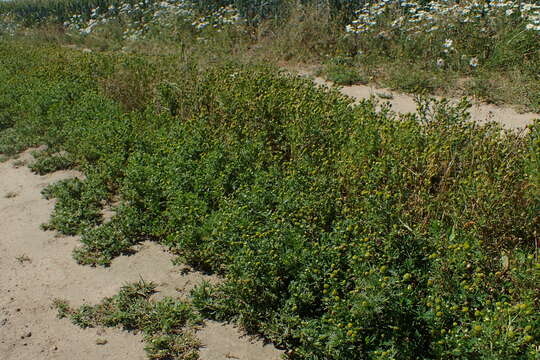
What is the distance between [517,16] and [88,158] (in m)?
8.08

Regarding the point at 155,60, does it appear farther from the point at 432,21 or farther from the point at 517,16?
the point at 517,16

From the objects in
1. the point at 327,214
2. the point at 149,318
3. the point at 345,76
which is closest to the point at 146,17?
the point at 345,76

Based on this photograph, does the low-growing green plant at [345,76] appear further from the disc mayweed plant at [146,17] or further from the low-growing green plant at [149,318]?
the low-growing green plant at [149,318]

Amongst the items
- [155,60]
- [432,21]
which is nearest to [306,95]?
[155,60]

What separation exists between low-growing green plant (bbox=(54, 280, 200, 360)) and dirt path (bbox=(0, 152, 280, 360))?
78 mm

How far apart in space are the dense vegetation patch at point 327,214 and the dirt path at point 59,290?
15cm

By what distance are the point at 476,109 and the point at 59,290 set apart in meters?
6.13

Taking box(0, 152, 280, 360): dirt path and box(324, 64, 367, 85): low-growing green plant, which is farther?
box(324, 64, 367, 85): low-growing green plant

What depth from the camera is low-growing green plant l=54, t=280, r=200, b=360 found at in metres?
3.62

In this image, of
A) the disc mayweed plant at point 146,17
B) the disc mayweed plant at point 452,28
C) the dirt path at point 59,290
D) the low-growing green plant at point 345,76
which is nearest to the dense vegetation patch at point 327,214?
the dirt path at point 59,290

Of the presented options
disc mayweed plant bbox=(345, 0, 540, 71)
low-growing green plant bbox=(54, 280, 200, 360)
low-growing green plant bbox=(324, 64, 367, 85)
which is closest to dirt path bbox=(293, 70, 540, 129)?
low-growing green plant bbox=(324, 64, 367, 85)

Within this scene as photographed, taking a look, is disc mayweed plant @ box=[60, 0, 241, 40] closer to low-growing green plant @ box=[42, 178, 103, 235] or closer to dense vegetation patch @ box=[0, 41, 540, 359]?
dense vegetation patch @ box=[0, 41, 540, 359]

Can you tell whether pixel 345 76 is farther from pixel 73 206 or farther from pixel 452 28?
A: pixel 73 206

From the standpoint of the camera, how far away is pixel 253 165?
16.8ft
